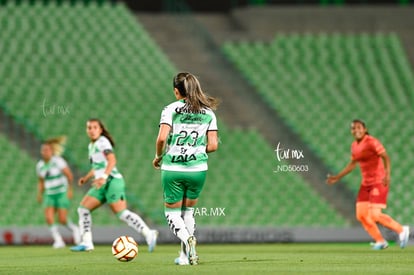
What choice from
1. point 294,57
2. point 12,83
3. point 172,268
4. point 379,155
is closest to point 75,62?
point 12,83

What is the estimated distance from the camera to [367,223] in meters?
16.9

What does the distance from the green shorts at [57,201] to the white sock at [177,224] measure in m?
8.07

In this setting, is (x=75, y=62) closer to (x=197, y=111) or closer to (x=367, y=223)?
(x=367, y=223)

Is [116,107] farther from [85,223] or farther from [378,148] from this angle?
[378,148]

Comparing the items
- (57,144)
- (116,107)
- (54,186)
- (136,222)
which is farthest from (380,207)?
(116,107)

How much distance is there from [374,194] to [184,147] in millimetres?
5759

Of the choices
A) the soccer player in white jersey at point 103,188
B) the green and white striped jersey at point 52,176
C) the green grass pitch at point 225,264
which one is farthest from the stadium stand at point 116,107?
the green grass pitch at point 225,264

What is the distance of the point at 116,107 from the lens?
2427 centimetres

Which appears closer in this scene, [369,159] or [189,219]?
[189,219]

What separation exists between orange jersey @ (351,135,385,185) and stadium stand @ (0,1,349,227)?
544cm

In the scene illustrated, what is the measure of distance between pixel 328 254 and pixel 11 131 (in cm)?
1094

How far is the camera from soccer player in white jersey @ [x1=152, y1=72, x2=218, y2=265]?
11898 mm

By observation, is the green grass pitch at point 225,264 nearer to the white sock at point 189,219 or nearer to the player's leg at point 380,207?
the white sock at point 189,219

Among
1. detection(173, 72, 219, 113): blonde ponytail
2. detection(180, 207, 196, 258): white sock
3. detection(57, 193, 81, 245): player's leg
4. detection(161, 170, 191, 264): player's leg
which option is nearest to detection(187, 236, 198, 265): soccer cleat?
detection(161, 170, 191, 264): player's leg
